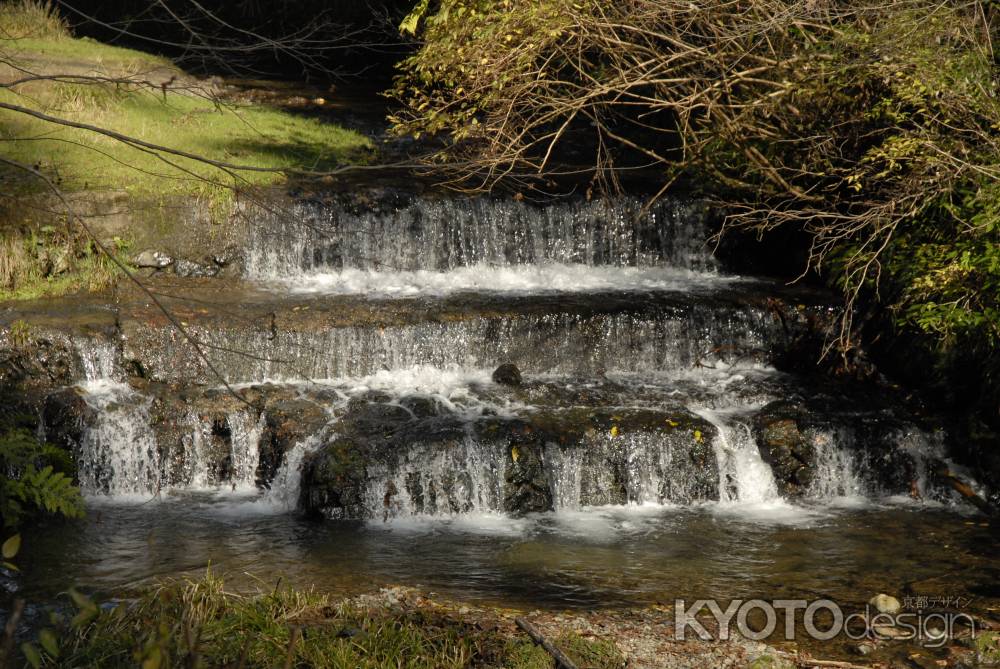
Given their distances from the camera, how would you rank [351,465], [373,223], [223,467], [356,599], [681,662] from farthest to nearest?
[373,223] < [223,467] < [351,465] < [356,599] < [681,662]

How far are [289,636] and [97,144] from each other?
10454 mm

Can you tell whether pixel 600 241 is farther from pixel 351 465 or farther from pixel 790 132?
pixel 351 465

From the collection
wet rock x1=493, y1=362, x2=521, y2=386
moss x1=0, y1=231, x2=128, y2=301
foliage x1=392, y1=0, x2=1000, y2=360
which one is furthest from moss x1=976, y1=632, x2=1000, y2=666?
moss x1=0, y1=231, x2=128, y2=301

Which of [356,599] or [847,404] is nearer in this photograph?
[356,599]

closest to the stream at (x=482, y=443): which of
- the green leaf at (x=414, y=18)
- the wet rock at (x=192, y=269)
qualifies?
the wet rock at (x=192, y=269)

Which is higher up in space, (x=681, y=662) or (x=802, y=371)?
(x=802, y=371)

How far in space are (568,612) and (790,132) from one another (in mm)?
6682

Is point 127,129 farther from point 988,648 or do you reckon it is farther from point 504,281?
point 988,648

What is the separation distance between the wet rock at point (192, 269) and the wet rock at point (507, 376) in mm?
3945

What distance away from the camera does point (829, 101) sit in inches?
422

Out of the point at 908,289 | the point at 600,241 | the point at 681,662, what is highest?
the point at 600,241

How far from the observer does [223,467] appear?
9500 mm

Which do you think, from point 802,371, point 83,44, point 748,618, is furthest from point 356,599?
point 83,44

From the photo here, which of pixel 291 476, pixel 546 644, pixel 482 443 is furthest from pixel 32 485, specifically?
pixel 546 644
